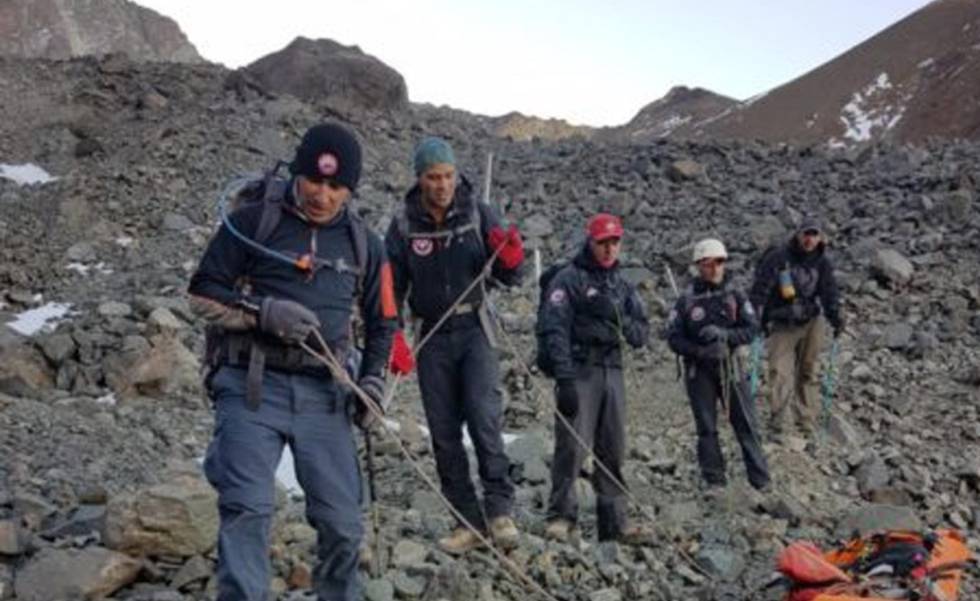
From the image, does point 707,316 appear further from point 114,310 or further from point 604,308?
point 114,310

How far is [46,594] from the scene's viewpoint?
4578 millimetres

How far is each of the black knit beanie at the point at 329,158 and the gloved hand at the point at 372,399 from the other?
0.84 metres

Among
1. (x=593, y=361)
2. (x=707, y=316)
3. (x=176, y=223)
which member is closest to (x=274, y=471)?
(x=593, y=361)

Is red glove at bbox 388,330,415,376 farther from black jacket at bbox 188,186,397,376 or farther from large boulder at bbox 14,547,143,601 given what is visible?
large boulder at bbox 14,547,143,601

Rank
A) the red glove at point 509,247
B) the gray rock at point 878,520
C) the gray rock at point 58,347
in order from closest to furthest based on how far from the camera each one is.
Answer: the red glove at point 509,247
the gray rock at point 878,520
the gray rock at point 58,347

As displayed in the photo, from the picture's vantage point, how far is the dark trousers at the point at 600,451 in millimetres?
6594

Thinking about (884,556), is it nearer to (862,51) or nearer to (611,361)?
(611,361)

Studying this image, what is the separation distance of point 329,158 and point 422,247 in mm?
1601

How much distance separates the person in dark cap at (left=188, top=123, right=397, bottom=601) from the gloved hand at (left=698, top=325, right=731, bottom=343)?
4.50m

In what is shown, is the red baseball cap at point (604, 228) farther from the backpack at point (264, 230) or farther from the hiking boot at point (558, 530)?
the backpack at point (264, 230)

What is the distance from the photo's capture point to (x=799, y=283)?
1009cm

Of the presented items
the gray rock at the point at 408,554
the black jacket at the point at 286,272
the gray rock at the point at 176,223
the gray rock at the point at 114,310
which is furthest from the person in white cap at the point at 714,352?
the gray rock at the point at 176,223

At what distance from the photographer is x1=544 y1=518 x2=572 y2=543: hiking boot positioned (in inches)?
253

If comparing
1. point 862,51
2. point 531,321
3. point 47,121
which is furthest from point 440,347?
point 862,51
